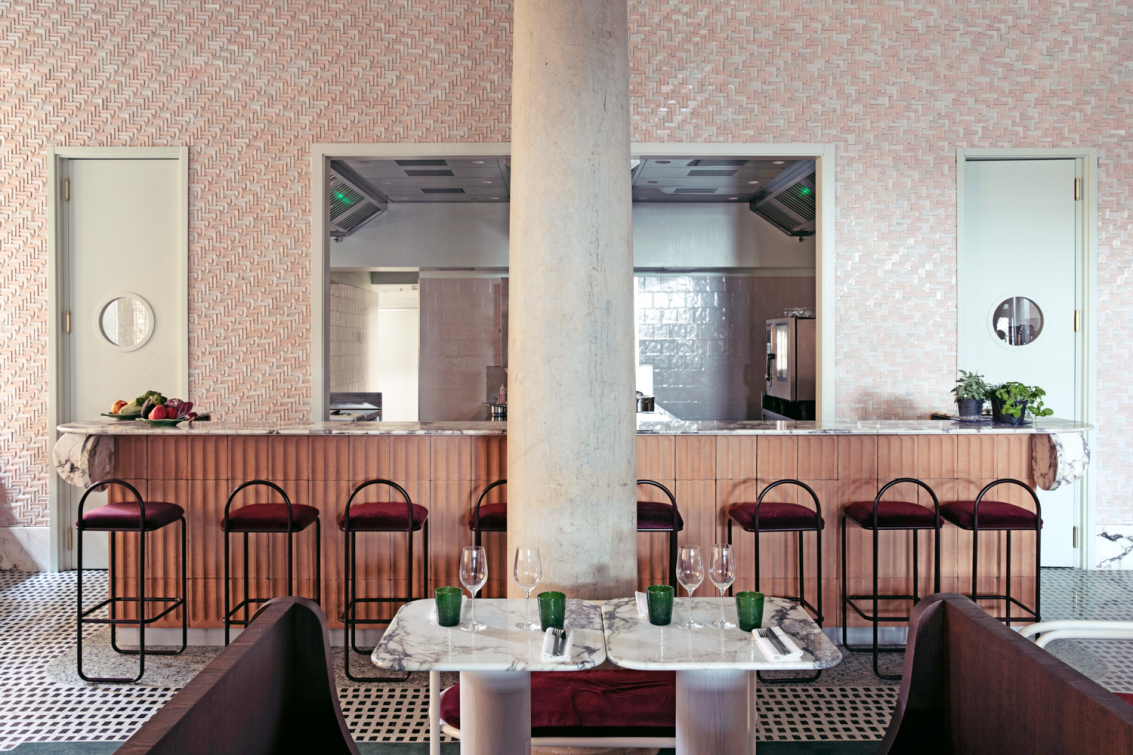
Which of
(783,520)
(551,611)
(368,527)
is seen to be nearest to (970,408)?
(783,520)

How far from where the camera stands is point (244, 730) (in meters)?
1.55

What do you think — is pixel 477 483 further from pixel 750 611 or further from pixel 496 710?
pixel 750 611

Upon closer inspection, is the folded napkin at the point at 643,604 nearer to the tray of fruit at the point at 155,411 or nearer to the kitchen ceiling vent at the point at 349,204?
the tray of fruit at the point at 155,411

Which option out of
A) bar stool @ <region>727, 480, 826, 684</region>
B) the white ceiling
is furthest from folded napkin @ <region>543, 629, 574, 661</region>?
the white ceiling

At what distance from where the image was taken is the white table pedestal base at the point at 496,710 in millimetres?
2129

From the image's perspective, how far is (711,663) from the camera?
1.90 meters

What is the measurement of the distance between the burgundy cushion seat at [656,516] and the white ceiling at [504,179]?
3.16 m

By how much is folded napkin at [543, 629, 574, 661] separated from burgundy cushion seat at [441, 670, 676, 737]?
0.50 m

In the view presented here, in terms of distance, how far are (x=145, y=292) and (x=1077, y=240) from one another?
6.23 m

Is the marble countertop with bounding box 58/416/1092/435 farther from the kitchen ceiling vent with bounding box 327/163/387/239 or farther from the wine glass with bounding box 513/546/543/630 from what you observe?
the kitchen ceiling vent with bounding box 327/163/387/239

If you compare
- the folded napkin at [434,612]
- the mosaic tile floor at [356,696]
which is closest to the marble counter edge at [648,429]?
the mosaic tile floor at [356,696]

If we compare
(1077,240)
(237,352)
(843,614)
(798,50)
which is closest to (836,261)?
(798,50)

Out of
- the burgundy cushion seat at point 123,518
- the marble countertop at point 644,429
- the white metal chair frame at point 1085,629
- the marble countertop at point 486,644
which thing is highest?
the marble countertop at point 644,429

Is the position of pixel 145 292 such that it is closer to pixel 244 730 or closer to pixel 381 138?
pixel 381 138
